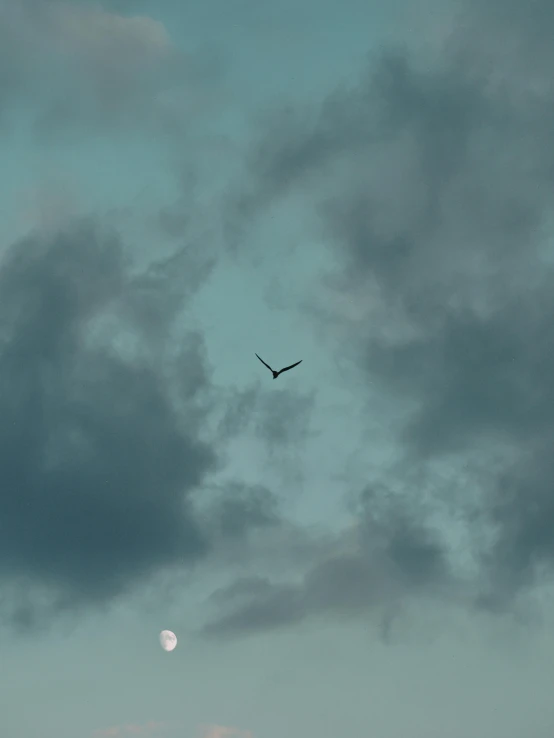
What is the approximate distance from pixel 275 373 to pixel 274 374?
0.66 m

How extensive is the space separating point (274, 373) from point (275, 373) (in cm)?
45

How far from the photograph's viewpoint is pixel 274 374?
199 metres

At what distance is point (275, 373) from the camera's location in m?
199

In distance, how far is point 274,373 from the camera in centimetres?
19925

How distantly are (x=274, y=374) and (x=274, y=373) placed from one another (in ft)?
1.47
